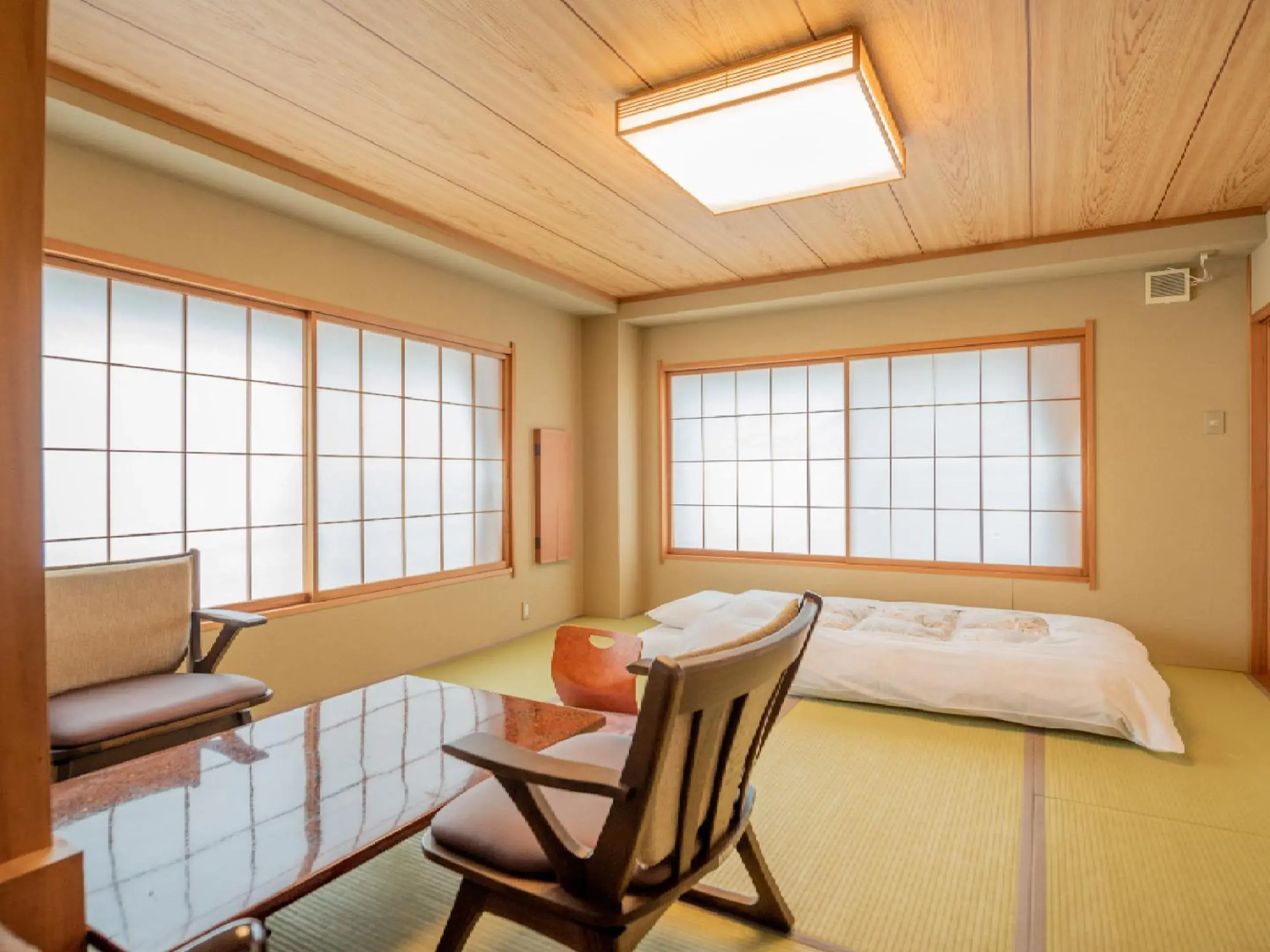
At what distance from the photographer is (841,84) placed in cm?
214

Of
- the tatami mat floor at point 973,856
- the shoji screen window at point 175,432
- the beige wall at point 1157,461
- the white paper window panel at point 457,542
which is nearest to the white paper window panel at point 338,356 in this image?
the shoji screen window at point 175,432

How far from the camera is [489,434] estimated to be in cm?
471

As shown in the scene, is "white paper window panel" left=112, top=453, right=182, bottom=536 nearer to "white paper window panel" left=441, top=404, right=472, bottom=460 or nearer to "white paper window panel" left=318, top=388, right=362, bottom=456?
"white paper window panel" left=318, top=388, right=362, bottom=456

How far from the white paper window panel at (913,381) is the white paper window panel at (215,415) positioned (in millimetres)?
3892

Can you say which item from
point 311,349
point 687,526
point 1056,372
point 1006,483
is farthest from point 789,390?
point 311,349

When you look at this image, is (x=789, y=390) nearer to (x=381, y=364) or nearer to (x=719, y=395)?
(x=719, y=395)

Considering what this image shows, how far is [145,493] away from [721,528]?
3749mm

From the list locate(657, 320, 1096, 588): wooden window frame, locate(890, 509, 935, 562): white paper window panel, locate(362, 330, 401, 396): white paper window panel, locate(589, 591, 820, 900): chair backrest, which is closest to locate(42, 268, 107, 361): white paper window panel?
locate(362, 330, 401, 396): white paper window panel

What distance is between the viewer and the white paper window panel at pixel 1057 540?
4359mm

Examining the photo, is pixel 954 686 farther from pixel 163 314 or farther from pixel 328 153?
pixel 163 314

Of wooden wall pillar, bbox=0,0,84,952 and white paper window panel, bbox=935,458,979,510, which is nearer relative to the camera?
wooden wall pillar, bbox=0,0,84,952

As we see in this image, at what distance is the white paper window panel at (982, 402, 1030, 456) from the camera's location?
4504 mm

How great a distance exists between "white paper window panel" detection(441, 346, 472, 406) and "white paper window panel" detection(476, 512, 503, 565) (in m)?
0.76

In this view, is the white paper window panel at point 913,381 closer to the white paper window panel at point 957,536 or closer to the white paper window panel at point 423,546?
the white paper window panel at point 957,536
